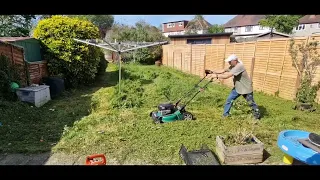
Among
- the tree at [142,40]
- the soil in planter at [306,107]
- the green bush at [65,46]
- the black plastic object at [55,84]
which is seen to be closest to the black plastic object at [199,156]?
the soil in planter at [306,107]

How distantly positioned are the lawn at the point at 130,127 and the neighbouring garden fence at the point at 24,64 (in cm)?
129

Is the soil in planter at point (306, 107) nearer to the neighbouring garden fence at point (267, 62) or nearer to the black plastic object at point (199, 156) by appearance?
the neighbouring garden fence at point (267, 62)

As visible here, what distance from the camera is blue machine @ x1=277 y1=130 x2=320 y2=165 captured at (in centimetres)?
235

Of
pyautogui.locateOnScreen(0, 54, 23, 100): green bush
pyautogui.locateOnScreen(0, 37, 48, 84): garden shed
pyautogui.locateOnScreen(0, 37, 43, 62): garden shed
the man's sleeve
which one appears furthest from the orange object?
pyautogui.locateOnScreen(0, 37, 43, 62): garden shed

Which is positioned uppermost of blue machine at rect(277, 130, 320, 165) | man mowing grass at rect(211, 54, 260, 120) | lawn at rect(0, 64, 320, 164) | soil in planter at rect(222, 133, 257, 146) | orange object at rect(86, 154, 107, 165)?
man mowing grass at rect(211, 54, 260, 120)

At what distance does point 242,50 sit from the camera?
30.1 ft

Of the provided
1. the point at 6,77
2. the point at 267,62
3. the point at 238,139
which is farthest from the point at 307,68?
the point at 6,77

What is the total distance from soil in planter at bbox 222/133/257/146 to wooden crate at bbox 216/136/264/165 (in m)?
0.11

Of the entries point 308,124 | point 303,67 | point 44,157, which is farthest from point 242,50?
point 44,157

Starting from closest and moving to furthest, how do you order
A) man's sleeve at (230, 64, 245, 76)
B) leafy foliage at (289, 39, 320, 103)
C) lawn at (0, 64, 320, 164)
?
lawn at (0, 64, 320, 164)
man's sleeve at (230, 64, 245, 76)
leafy foliage at (289, 39, 320, 103)

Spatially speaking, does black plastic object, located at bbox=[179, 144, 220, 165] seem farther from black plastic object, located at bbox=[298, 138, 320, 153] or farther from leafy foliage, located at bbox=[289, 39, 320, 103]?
leafy foliage, located at bbox=[289, 39, 320, 103]

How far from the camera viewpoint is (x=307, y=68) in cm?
643

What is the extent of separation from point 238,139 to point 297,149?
33.6 inches

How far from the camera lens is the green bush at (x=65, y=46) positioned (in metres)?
8.25
